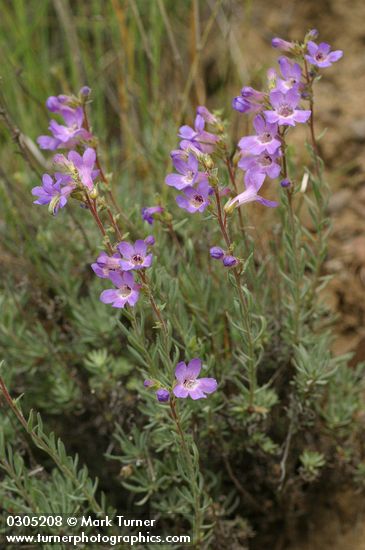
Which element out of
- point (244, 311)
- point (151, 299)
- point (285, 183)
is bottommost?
point (244, 311)

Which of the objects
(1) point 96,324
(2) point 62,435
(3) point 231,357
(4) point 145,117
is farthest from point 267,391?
(4) point 145,117

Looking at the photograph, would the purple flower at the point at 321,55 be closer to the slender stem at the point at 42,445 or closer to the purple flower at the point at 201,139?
the purple flower at the point at 201,139

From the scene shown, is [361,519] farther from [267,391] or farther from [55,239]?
[55,239]

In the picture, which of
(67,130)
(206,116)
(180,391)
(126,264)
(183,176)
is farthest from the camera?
(67,130)

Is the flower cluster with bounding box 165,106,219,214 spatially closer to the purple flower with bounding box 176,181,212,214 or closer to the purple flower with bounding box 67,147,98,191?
the purple flower with bounding box 176,181,212,214

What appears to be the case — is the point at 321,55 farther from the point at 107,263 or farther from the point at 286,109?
the point at 107,263

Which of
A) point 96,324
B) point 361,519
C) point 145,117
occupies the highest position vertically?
point 145,117

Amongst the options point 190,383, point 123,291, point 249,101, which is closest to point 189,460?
point 190,383

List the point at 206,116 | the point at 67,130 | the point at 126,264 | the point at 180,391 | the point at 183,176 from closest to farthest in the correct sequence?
1. the point at 126,264
2. the point at 180,391
3. the point at 183,176
4. the point at 206,116
5. the point at 67,130

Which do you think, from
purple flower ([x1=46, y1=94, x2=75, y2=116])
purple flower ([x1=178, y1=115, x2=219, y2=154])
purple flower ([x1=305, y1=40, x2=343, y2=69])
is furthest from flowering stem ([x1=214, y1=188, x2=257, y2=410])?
purple flower ([x1=46, y1=94, x2=75, y2=116])
